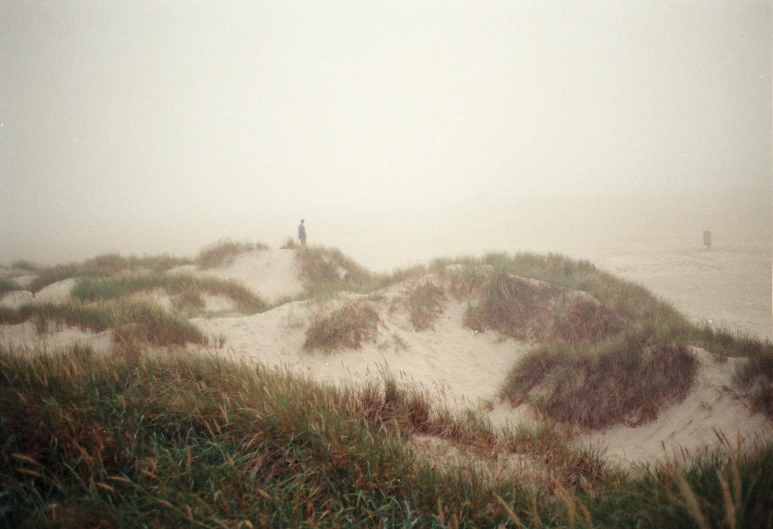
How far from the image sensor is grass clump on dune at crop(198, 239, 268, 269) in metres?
16.2

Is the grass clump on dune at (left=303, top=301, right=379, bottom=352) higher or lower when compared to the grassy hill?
lower

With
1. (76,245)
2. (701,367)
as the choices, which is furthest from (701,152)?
(76,245)

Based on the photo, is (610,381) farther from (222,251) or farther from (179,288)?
(222,251)

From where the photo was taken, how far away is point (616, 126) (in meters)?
92.5

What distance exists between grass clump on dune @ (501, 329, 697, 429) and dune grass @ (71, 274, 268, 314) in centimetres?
671

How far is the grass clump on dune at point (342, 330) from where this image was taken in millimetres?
8352

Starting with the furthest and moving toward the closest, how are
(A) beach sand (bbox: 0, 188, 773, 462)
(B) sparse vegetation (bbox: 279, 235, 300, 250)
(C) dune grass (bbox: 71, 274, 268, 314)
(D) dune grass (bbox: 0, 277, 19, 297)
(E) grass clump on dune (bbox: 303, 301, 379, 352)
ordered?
(B) sparse vegetation (bbox: 279, 235, 300, 250), (C) dune grass (bbox: 71, 274, 268, 314), (E) grass clump on dune (bbox: 303, 301, 379, 352), (D) dune grass (bbox: 0, 277, 19, 297), (A) beach sand (bbox: 0, 188, 773, 462)

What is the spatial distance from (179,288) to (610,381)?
1080 cm

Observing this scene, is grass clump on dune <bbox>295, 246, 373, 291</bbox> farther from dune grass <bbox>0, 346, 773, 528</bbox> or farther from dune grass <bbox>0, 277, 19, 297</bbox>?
dune grass <bbox>0, 346, 773, 528</bbox>

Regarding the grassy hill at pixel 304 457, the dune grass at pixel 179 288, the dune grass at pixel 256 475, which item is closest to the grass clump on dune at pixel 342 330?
the dune grass at pixel 179 288

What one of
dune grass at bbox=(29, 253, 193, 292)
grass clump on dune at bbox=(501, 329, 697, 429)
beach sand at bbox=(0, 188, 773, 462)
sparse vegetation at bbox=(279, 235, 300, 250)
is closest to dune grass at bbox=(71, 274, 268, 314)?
beach sand at bbox=(0, 188, 773, 462)

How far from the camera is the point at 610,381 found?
6.09 meters

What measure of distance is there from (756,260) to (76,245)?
967 inches

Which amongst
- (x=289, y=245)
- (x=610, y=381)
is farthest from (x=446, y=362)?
(x=289, y=245)
